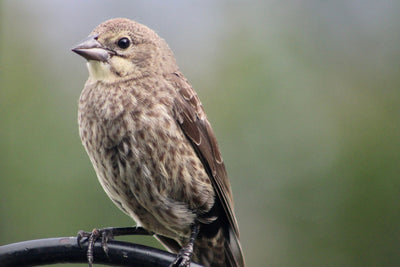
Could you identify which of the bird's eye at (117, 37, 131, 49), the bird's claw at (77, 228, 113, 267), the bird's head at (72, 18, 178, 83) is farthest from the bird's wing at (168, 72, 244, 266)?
the bird's claw at (77, 228, 113, 267)

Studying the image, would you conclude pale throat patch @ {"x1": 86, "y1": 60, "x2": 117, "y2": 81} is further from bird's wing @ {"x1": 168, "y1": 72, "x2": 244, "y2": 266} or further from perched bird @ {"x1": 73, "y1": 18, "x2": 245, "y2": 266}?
bird's wing @ {"x1": 168, "y1": 72, "x2": 244, "y2": 266}

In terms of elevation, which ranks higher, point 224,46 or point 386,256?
point 224,46

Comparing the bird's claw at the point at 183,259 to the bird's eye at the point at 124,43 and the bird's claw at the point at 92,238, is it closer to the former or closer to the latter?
the bird's claw at the point at 92,238

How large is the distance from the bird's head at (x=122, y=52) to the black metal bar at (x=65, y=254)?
3.44 feet

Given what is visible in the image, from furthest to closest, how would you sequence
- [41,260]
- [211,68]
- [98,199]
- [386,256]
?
1. [211,68]
2. [386,256]
3. [98,199]
4. [41,260]

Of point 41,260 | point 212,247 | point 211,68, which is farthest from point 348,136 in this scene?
point 41,260

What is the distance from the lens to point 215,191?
156 inches

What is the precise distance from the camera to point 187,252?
3.73m

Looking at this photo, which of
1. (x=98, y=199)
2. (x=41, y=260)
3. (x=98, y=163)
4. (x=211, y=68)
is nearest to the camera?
(x=41, y=260)

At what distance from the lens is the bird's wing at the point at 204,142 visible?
3.91 m

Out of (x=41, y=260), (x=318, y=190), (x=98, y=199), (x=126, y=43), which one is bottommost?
(x=318, y=190)

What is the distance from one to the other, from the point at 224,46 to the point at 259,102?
68cm

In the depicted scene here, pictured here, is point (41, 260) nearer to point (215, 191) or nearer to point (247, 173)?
point (215, 191)

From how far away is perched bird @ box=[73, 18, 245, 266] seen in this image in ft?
12.0
